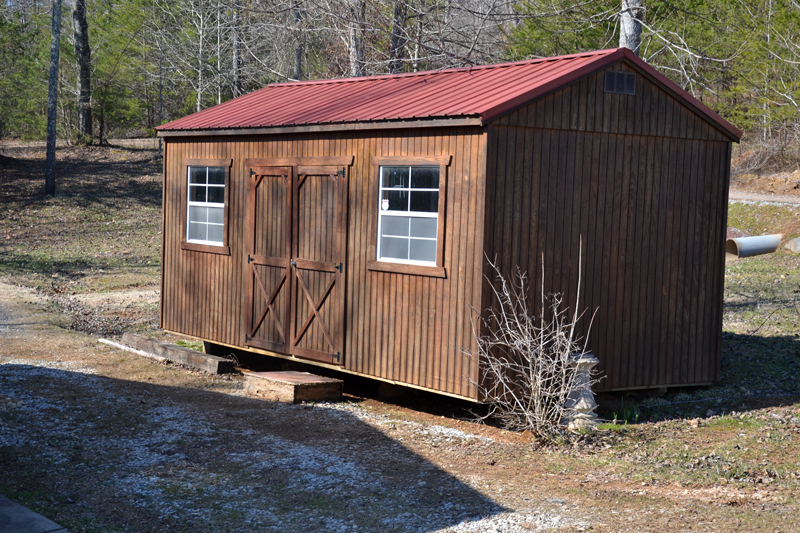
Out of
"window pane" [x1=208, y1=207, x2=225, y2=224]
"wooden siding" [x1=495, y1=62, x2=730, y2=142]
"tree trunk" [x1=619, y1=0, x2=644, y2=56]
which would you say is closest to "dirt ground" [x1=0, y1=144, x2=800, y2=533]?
"window pane" [x1=208, y1=207, x2=225, y2=224]

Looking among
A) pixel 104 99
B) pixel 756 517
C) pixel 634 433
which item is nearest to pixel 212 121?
pixel 634 433

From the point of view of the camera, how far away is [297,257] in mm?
9359

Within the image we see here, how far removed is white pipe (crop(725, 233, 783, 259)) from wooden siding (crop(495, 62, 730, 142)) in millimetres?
8220

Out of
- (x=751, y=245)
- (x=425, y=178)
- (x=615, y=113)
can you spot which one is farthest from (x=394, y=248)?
(x=751, y=245)

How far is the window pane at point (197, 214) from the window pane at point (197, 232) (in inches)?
2.6

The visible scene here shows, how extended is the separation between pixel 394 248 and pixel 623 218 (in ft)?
7.76

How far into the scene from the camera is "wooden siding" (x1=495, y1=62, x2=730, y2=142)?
25.3 ft

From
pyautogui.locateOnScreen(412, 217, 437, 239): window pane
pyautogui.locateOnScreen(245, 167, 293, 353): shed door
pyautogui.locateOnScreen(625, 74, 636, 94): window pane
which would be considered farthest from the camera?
pyautogui.locateOnScreen(245, 167, 293, 353): shed door

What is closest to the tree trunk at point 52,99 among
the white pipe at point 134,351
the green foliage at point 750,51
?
the green foliage at point 750,51

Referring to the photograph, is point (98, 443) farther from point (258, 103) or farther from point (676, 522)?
point (258, 103)

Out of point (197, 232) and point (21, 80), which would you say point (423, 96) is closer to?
point (197, 232)

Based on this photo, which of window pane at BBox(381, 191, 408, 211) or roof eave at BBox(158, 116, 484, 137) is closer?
roof eave at BBox(158, 116, 484, 137)

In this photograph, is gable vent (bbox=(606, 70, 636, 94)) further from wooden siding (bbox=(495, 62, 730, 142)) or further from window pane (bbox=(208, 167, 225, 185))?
window pane (bbox=(208, 167, 225, 185))

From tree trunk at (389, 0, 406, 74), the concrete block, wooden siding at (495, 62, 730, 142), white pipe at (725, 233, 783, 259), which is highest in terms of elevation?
tree trunk at (389, 0, 406, 74)
